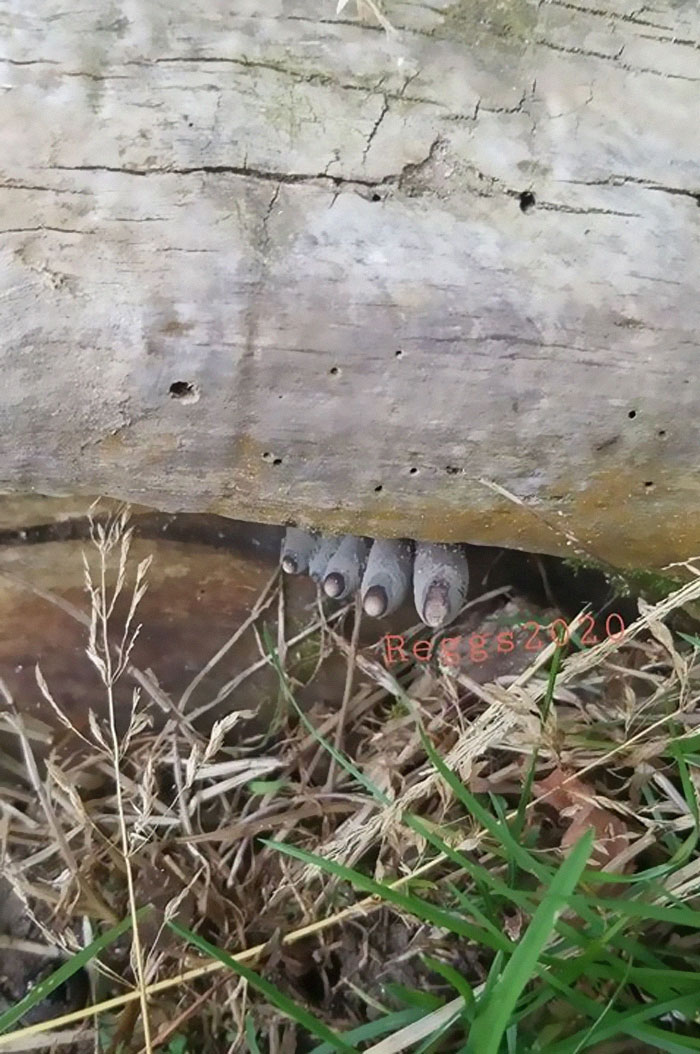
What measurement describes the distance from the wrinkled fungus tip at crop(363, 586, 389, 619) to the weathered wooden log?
0.42 meters

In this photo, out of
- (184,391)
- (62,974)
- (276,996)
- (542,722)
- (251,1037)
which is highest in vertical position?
(184,391)

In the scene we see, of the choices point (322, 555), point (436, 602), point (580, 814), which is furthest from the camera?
point (322, 555)

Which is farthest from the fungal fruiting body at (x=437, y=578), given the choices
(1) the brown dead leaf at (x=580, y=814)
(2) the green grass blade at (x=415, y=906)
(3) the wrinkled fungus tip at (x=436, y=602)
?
(2) the green grass blade at (x=415, y=906)

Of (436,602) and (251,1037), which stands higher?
(436,602)

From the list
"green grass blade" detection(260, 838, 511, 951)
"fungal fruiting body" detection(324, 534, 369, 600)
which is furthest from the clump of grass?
"fungal fruiting body" detection(324, 534, 369, 600)

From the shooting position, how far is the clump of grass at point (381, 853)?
3.95 ft

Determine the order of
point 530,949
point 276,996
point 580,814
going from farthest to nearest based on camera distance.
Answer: point 580,814
point 276,996
point 530,949

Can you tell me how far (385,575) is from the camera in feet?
5.33

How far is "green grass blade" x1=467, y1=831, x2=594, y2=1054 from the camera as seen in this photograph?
3.05ft

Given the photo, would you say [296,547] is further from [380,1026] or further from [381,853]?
[380,1026]

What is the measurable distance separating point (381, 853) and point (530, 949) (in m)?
0.56

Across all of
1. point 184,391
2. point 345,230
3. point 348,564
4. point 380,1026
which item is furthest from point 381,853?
point 345,230

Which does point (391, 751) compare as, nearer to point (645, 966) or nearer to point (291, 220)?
point (645, 966)

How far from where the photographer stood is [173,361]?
1153 mm
